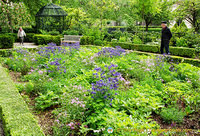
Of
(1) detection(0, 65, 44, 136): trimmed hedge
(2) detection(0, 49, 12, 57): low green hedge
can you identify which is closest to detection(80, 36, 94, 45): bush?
(2) detection(0, 49, 12, 57): low green hedge

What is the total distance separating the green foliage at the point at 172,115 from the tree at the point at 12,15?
16.1 m

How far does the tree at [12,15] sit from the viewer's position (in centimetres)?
1603

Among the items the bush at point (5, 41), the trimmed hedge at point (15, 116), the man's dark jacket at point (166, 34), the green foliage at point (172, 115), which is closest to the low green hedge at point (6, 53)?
the bush at point (5, 41)

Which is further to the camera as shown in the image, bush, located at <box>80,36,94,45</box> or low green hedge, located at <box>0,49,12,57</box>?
bush, located at <box>80,36,94,45</box>

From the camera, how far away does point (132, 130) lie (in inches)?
107

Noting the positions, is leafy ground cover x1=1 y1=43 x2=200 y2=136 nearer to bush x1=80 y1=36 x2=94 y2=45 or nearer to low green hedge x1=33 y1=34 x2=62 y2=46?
bush x1=80 y1=36 x2=94 y2=45

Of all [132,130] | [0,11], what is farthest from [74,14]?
[132,130]

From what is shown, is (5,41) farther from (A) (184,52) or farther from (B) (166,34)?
(A) (184,52)

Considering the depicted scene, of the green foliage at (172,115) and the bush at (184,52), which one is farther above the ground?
the bush at (184,52)

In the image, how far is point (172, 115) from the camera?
11.6 feet

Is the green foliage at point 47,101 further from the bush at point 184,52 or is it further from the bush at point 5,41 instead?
the bush at point 5,41

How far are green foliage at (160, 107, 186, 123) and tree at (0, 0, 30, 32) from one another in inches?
633

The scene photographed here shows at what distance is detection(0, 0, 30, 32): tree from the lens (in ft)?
52.6

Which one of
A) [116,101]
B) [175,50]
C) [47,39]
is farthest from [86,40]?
[116,101]
